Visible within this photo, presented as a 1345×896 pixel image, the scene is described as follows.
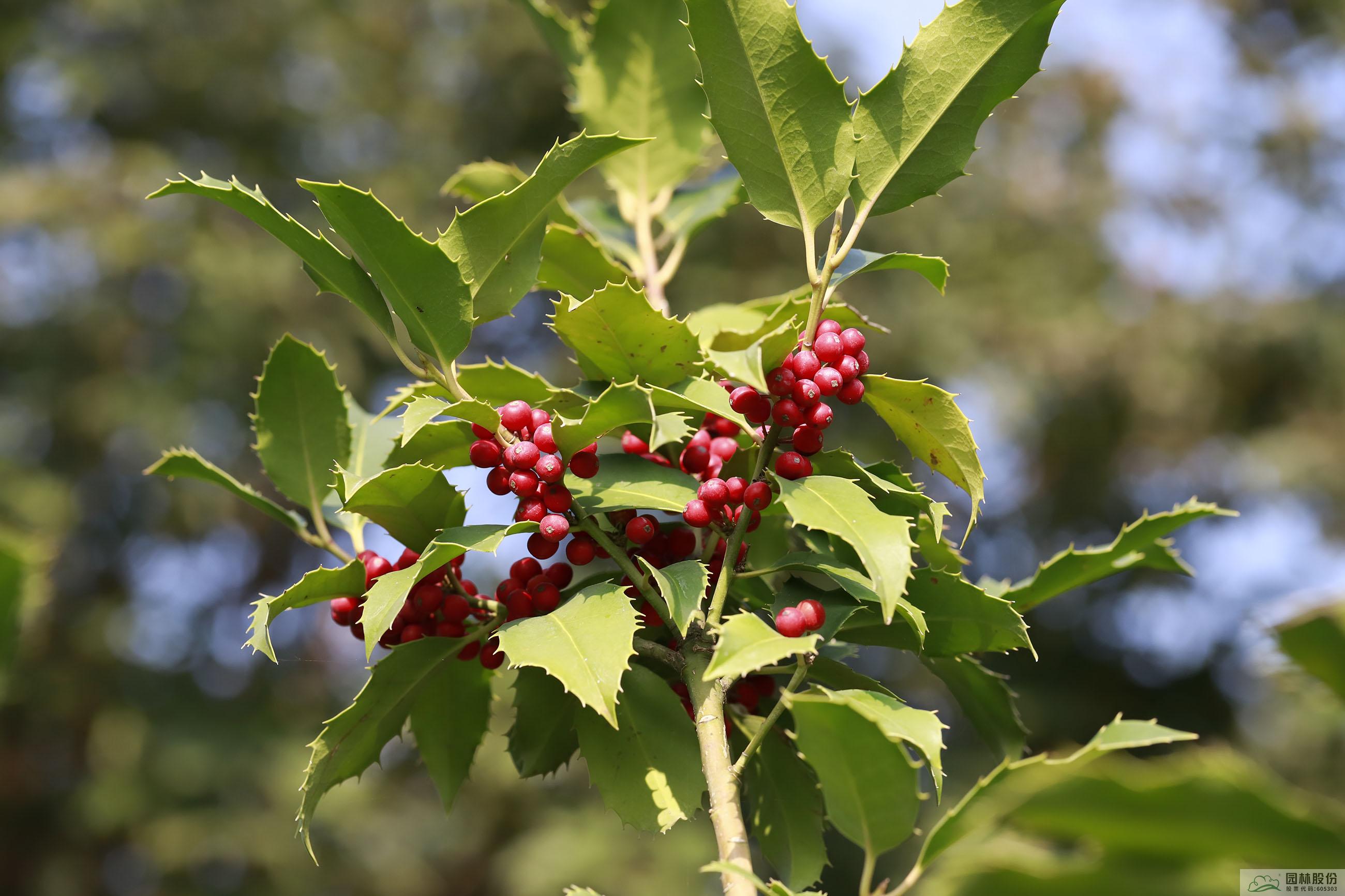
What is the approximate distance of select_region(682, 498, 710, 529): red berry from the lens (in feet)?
2.80

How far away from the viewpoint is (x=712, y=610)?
2.77 feet

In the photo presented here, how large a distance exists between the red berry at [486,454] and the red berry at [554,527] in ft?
0.27

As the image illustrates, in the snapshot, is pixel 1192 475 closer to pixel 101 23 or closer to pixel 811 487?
pixel 811 487

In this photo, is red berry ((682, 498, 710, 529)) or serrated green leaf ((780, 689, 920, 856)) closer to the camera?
serrated green leaf ((780, 689, 920, 856))

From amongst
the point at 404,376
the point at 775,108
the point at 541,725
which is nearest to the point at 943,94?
the point at 775,108

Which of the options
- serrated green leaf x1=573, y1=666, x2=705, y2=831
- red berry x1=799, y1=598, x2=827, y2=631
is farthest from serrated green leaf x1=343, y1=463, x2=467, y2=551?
red berry x1=799, y1=598, x2=827, y2=631

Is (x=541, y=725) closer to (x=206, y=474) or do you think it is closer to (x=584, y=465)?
(x=584, y=465)

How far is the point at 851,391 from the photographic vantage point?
850 mm

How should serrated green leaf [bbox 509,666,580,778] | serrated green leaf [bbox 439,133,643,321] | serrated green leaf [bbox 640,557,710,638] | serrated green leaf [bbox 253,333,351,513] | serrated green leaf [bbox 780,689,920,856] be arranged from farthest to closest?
1. serrated green leaf [bbox 253,333,351,513]
2. serrated green leaf [bbox 509,666,580,778]
3. serrated green leaf [bbox 439,133,643,321]
4. serrated green leaf [bbox 640,557,710,638]
5. serrated green leaf [bbox 780,689,920,856]

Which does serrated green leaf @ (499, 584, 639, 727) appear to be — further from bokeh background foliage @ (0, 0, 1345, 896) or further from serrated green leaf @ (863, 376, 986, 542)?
bokeh background foliage @ (0, 0, 1345, 896)

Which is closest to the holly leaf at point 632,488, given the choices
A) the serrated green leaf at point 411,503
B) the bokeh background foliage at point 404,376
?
the serrated green leaf at point 411,503

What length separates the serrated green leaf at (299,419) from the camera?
1114 millimetres

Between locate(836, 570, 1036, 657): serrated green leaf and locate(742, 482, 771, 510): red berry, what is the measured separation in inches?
6.3

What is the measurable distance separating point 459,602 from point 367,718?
13 cm
